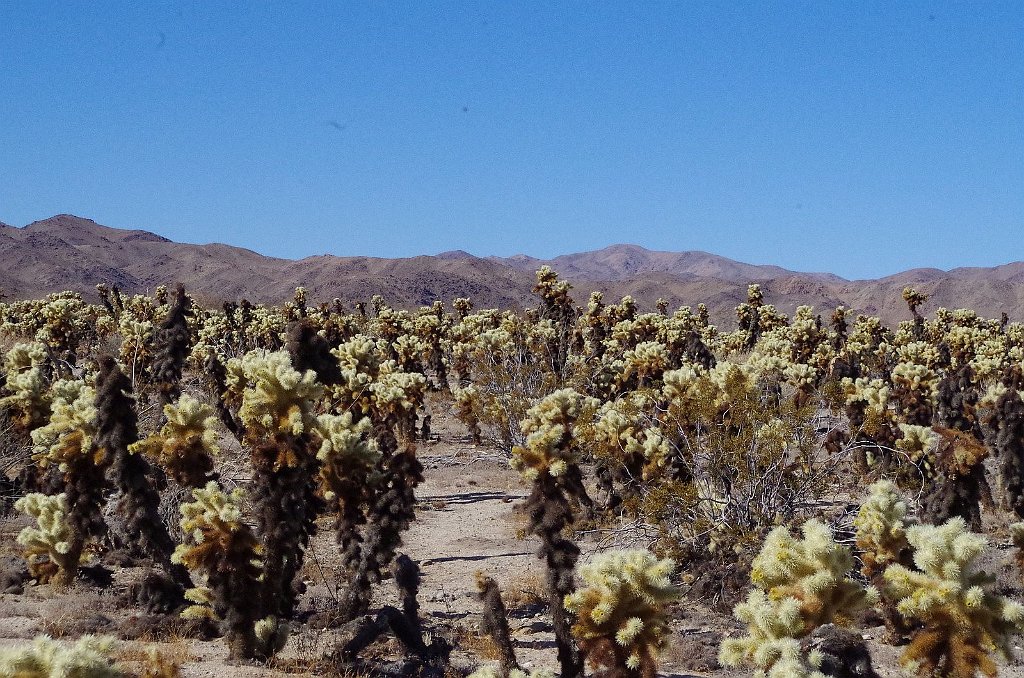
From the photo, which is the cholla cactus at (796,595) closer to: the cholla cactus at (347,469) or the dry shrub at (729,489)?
the dry shrub at (729,489)

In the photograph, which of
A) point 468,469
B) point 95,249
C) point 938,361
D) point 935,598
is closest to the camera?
point 935,598

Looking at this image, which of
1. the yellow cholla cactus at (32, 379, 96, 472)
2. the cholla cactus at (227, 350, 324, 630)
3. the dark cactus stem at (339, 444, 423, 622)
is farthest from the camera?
the yellow cholla cactus at (32, 379, 96, 472)

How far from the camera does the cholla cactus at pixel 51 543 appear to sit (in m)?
13.3

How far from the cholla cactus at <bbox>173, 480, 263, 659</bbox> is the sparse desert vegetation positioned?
0.09 ft

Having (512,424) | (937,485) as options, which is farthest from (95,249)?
(937,485)

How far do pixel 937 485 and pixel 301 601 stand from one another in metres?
11.0

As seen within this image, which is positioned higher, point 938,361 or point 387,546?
point 938,361

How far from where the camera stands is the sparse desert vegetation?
7074 mm

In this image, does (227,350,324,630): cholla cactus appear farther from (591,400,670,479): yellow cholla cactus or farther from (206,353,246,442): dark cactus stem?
(206,353,246,442): dark cactus stem

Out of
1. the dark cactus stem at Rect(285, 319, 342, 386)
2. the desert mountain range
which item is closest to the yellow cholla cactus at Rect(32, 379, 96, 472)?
the dark cactus stem at Rect(285, 319, 342, 386)

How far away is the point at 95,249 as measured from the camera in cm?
18012

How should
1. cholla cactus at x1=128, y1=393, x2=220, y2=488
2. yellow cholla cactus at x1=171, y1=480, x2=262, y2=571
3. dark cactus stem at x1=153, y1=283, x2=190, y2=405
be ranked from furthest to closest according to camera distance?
dark cactus stem at x1=153, y1=283, x2=190, y2=405 < cholla cactus at x1=128, y1=393, x2=220, y2=488 < yellow cholla cactus at x1=171, y1=480, x2=262, y2=571

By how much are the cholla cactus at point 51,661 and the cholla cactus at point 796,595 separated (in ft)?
14.9

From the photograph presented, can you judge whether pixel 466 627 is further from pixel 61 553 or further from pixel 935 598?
pixel 935 598
